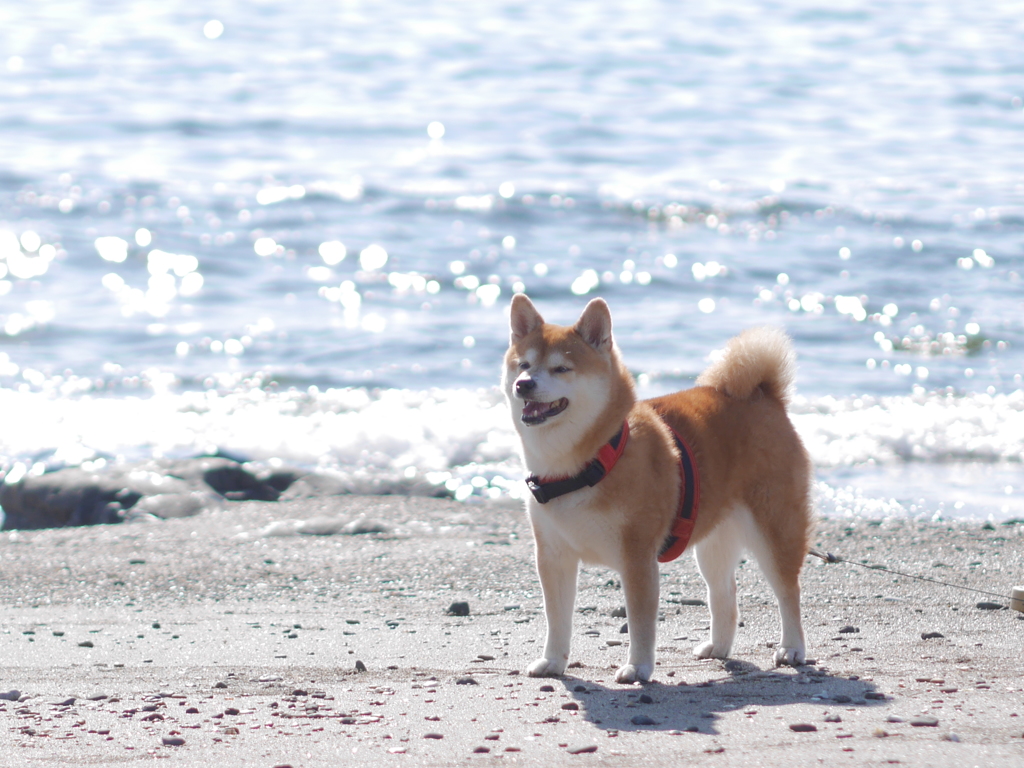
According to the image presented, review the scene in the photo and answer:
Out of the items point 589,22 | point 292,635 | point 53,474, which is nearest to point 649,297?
point 53,474

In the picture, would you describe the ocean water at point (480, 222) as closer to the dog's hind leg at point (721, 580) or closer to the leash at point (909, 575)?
the leash at point (909, 575)

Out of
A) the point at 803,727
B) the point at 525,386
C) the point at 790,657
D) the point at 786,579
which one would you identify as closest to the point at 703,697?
the point at 803,727

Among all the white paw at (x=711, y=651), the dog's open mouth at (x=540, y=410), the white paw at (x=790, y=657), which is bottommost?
the white paw at (x=711, y=651)

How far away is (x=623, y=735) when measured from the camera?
382cm

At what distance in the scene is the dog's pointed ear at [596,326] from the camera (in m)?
4.68

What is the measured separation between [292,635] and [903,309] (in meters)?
11.5

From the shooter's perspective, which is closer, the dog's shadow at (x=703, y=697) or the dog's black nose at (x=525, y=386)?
the dog's shadow at (x=703, y=697)

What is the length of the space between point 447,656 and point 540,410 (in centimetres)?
129

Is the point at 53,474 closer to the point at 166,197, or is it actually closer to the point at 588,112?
the point at 166,197


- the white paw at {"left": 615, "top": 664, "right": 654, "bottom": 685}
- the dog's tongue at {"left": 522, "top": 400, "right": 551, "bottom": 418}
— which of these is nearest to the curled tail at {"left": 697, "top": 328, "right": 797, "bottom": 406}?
the dog's tongue at {"left": 522, "top": 400, "right": 551, "bottom": 418}

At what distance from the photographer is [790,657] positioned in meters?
4.80

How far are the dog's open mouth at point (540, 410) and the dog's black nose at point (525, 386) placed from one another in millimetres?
70

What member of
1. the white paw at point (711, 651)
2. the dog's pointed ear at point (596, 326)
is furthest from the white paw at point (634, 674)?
the dog's pointed ear at point (596, 326)

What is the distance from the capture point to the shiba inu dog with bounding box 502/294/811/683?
452cm
